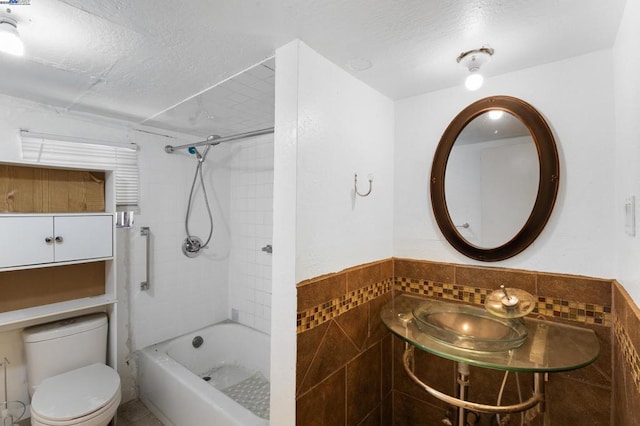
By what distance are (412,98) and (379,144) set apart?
14.5 inches

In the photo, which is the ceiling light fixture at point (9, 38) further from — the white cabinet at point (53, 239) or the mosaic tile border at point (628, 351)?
the mosaic tile border at point (628, 351)

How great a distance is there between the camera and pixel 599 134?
4.11ft

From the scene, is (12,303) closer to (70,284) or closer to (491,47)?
(70,284)

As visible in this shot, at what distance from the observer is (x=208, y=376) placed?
8.48 ft

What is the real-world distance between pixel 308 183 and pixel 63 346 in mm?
1975

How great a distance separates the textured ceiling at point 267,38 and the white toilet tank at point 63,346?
1476mm

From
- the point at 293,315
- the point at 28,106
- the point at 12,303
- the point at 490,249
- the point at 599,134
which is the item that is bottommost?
the point at 12,303

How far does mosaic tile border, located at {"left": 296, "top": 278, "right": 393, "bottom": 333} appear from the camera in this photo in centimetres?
125

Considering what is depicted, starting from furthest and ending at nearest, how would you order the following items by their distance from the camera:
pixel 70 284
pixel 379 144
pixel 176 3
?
pixel 70 284 → pixel 379 144 → pixel 176 3

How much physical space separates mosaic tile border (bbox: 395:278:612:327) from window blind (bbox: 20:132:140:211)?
7.11 ft

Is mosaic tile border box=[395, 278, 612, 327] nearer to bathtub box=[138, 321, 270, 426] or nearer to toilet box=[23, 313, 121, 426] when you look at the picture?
bathtub box=[138, 321, 270, 426]

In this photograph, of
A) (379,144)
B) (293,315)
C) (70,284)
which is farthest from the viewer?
(70,284)

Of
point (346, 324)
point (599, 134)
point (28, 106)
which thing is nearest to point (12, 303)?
point (28, 106)

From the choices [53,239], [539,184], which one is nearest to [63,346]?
[53,239]
